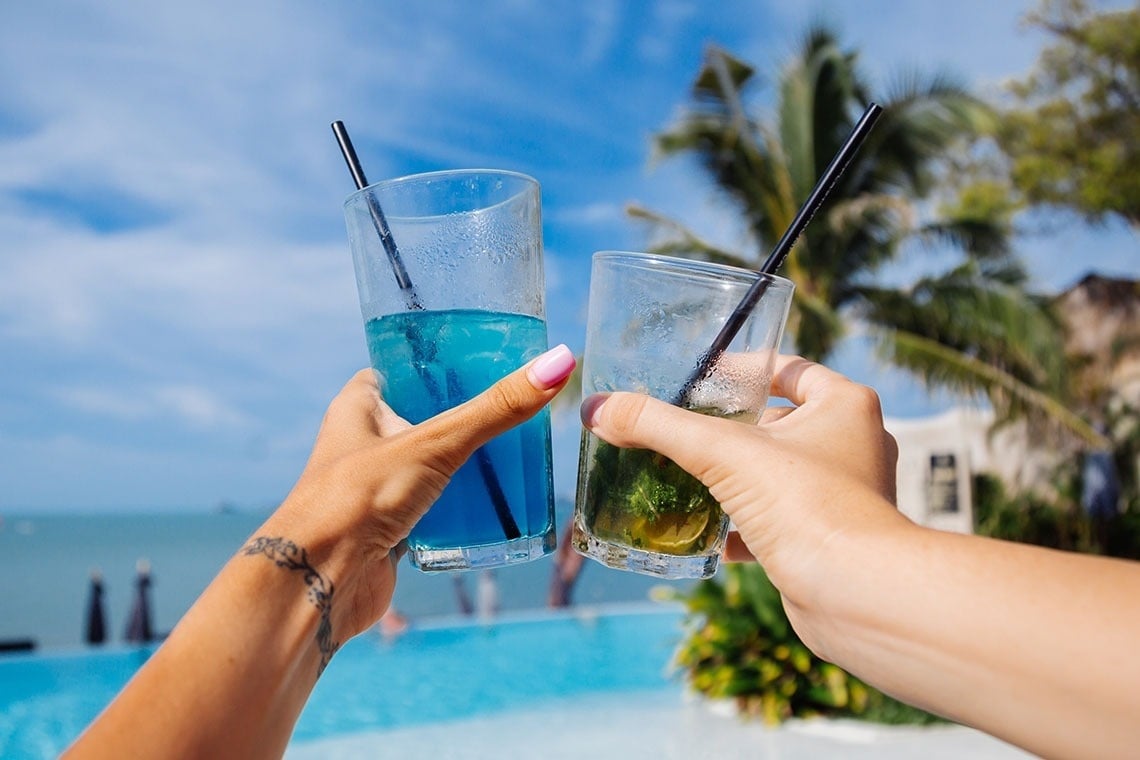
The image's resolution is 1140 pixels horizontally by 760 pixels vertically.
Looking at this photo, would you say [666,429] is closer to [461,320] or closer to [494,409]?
[494,409]

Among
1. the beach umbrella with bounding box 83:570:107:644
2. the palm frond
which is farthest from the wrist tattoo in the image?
the beach umbrella with bounding box 83:570:107:644

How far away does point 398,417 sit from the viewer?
1.82m

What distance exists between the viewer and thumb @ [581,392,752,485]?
1.58 m

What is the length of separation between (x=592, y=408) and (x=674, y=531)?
0.26m

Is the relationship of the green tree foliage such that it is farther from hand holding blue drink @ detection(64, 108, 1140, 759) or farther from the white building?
hand holding blue drink @ detection(64, 108, 1140, 759)

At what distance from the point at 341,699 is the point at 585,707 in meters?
2.86

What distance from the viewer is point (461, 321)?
5.90 feet

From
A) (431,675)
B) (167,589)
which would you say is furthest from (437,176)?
(167,589)

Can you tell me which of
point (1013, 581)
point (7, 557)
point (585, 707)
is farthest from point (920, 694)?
point (7, 557)

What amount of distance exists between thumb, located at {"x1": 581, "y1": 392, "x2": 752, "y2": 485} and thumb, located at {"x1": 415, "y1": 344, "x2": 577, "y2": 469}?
0.13 meters

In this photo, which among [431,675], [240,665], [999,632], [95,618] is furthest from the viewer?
[95,618]

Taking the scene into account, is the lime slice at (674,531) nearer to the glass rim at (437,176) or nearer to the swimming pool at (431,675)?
the glass rim at (437,176)

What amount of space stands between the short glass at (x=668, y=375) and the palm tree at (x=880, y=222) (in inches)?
425

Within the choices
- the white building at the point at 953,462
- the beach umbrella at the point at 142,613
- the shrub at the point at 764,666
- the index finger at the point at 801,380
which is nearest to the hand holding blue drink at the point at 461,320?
the index finger at the point at 801,380
